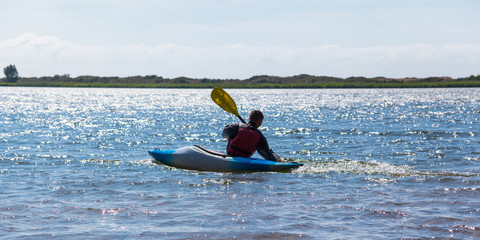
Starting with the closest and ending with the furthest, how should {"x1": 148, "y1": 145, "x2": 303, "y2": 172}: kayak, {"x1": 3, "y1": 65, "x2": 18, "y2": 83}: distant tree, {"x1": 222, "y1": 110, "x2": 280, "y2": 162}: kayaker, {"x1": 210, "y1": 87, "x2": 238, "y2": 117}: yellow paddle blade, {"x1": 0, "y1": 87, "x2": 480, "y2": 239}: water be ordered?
{"x1": 0, "y1": 87, "x2": 480, "y2": 239}: water → {"x1": 148, "y1": 145, "x2": 303, "y2": 172}: kayak → {"x1": 222, "y1": 110, "x2": 280, "y2": 162}: kayaker → {"x1": 210, "y1": 87, "x2": 238, "y2": 117}: yellow paddle blade → {"x1": 3, "y1": 65, "x2": 18, "y2": 83}: distant tree

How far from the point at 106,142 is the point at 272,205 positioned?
10247mm

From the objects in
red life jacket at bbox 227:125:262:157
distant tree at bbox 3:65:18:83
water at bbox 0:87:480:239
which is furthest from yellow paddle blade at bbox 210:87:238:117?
distant tree at bbox 3:65:18:83

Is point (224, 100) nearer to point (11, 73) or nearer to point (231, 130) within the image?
point (231, 130)

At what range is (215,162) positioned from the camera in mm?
10562

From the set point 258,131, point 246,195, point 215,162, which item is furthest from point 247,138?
point 246,195

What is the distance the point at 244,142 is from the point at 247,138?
0.12 m

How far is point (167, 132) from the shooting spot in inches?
826

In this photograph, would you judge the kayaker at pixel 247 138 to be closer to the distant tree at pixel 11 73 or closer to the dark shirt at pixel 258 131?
the dark shirt at pixel 258 131

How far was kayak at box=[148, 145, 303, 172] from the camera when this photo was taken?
10336mm

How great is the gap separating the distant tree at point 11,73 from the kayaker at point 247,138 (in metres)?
133

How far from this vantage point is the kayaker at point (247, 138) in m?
10.5

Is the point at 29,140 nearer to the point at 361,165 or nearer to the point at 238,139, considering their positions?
the point at 238,139

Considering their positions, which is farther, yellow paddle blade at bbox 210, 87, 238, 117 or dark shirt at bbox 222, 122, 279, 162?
yellow paddle blade at bbox 210, 87, 238, 117

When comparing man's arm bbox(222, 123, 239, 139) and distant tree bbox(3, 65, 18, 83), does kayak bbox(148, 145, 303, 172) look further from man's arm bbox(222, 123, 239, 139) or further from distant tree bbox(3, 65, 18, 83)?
distant tree bbox(3, 65, 18, 83)
